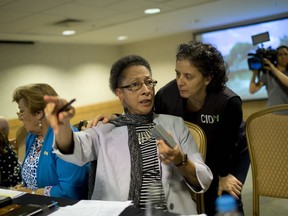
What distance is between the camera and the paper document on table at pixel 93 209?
1.05 metres

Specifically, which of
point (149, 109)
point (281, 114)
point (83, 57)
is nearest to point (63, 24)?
point (83, 57)

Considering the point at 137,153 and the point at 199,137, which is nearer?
the point at 137,153

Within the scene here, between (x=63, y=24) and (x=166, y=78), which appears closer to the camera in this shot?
(x=63, y=24)

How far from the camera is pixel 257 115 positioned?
1.59 m

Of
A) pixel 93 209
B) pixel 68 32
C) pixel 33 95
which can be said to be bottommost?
pixel 93 209

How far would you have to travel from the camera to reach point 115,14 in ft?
14.9

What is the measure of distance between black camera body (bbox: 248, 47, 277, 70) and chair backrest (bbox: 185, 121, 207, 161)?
194 centimetres

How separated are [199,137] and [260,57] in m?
2.04

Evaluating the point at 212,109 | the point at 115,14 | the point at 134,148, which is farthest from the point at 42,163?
the point at 115,14

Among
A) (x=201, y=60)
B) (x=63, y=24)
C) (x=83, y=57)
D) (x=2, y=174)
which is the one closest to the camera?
(x=201, y=60)

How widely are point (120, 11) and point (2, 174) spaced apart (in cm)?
302

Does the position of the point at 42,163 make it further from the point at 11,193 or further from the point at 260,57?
the point at 260,57

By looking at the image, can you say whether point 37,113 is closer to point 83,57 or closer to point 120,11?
point 120,11

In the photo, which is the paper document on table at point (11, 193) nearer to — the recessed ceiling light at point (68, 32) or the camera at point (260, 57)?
the camera at point (260, 57)
